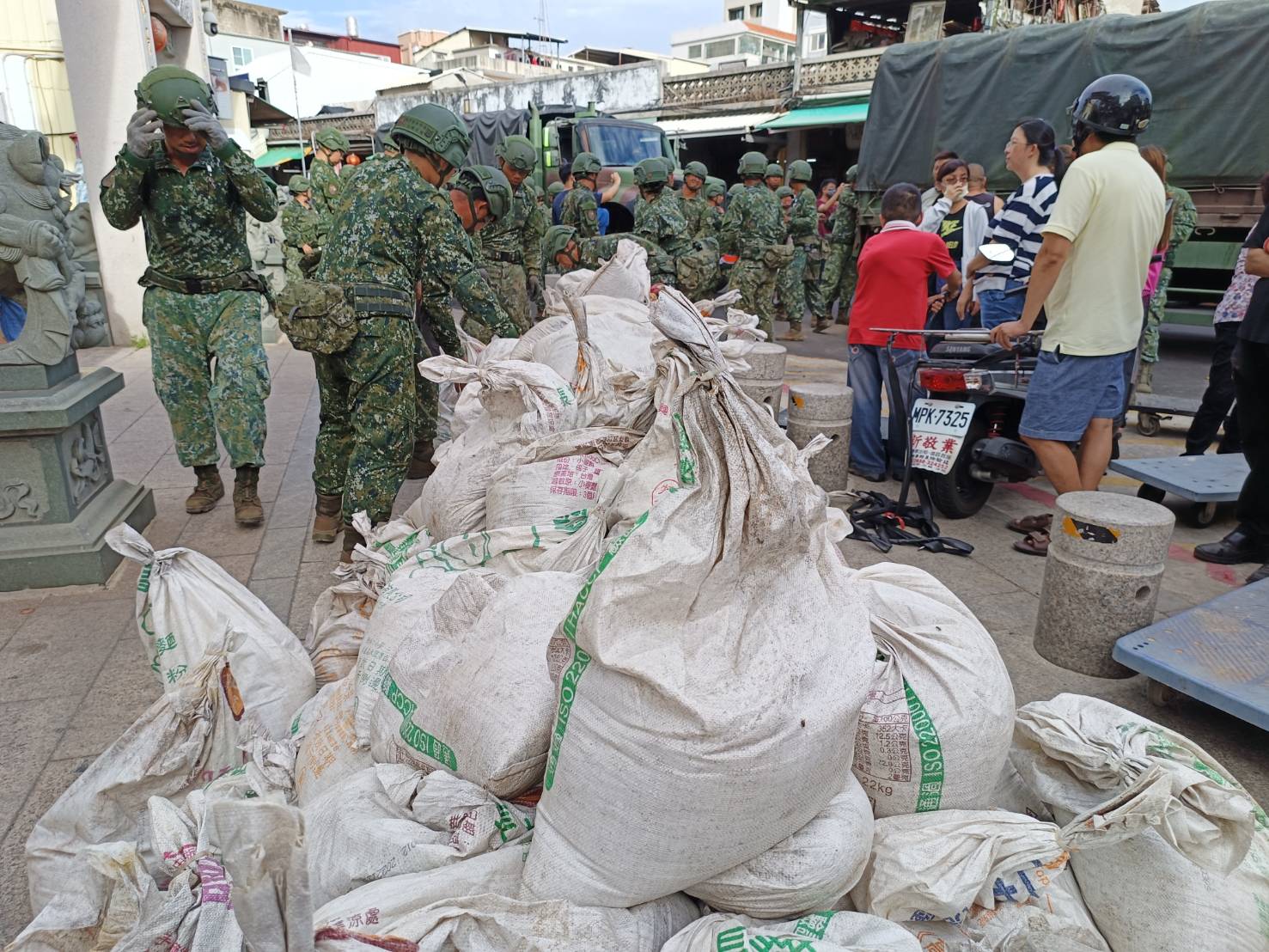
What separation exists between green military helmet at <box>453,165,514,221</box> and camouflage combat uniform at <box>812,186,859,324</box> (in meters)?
5.22

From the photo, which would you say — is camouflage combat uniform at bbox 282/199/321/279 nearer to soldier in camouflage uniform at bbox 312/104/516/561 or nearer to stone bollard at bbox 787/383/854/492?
soldier in camouflage uniform at bbox 312/104/516/561

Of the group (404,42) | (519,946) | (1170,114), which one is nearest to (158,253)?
(519,946)

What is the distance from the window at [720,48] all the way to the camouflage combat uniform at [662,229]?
3642 centimetres

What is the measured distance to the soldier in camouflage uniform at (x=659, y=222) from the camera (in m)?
8.27

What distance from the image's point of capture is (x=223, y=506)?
4.69 metres

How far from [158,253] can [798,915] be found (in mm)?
4077

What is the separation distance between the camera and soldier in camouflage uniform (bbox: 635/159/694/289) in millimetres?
8266

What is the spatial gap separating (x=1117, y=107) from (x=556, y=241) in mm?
5761

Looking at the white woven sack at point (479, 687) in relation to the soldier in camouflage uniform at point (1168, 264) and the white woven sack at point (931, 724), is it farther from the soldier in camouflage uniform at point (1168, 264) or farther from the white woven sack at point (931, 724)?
the soldier in camouflage uniform at point (1168, 264)

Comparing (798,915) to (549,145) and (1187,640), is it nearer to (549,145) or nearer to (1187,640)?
(1187,640)

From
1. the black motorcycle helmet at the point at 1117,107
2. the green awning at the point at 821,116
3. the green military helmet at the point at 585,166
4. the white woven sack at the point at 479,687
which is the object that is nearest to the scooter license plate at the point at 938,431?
the black motorcycle helmet at the point at 1117,107

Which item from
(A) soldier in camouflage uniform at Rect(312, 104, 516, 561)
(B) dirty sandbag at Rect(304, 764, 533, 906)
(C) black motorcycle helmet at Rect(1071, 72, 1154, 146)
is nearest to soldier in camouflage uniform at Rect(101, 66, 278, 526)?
(A) soldier in camouflage uniform at Rect(312, 104, 516, 561)

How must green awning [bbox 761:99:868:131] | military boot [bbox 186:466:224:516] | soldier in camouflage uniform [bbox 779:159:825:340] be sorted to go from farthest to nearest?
green awning [bbox 761:99:868:131]
soldier in camouflage uniform [bbox 779:159:825:340]
military boot [bbox 186:466:224:516]

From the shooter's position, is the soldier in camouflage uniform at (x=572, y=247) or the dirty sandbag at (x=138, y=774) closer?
the dirty sandbag at (x=138, y=774)
